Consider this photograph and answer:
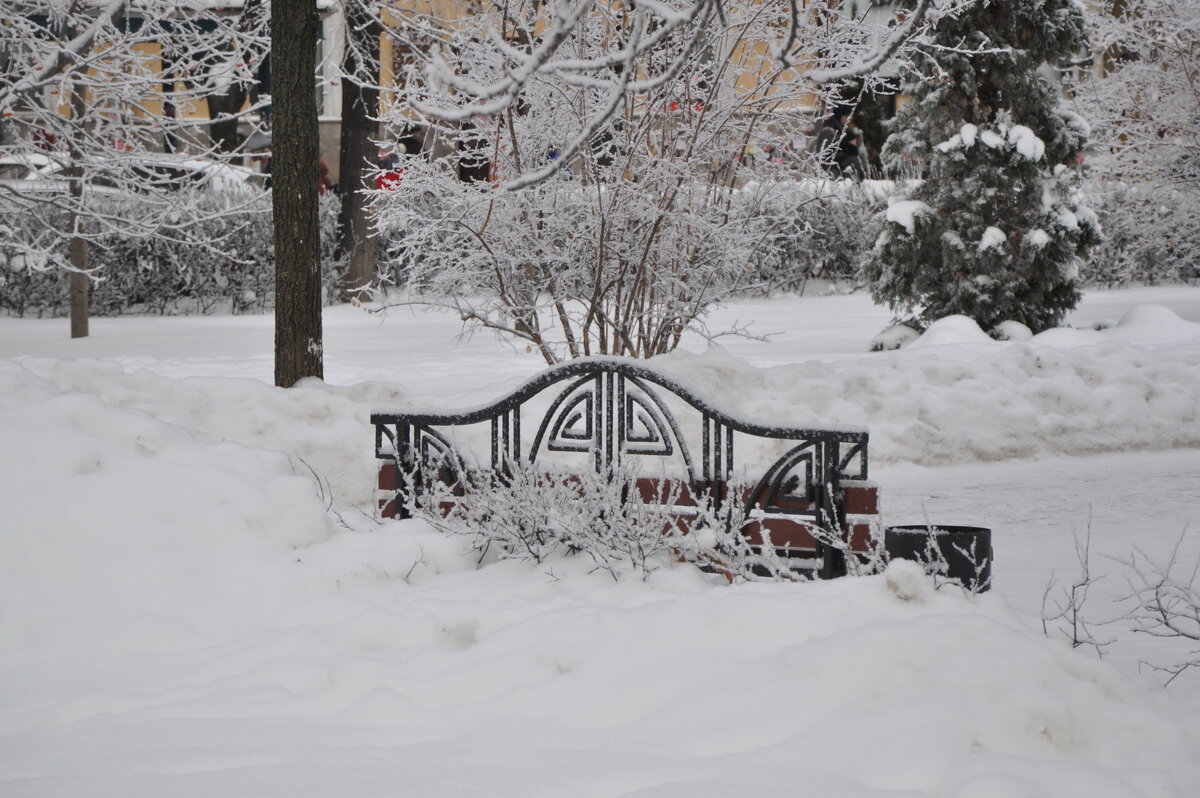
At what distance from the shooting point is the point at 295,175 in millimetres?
7059

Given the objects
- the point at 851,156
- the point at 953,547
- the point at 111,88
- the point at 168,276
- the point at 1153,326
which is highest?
the point at 851,156

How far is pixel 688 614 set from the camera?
3.70m

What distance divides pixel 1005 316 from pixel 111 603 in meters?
10.2

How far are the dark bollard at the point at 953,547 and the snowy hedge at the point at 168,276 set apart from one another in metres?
Result: 13.0

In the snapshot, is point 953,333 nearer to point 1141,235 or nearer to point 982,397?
point 982,397

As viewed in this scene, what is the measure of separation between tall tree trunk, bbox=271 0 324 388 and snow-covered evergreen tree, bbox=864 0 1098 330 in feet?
23.0

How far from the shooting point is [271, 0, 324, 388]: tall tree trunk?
6973mm

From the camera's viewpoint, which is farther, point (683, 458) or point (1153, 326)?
point (1153, 326)

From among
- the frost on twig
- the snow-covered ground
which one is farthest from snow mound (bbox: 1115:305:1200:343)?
the frost on twig

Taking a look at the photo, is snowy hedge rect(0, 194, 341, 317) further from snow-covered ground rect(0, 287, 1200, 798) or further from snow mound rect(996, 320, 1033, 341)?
snow-covered ground rect(0, 287, 1200, 798)

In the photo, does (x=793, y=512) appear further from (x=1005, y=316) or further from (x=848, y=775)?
(x=1005, y=316)

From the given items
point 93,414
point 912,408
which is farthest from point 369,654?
point 912,408

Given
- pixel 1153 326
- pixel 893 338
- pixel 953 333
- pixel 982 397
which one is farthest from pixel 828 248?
pixel 982 397

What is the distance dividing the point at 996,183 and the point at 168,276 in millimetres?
10735
